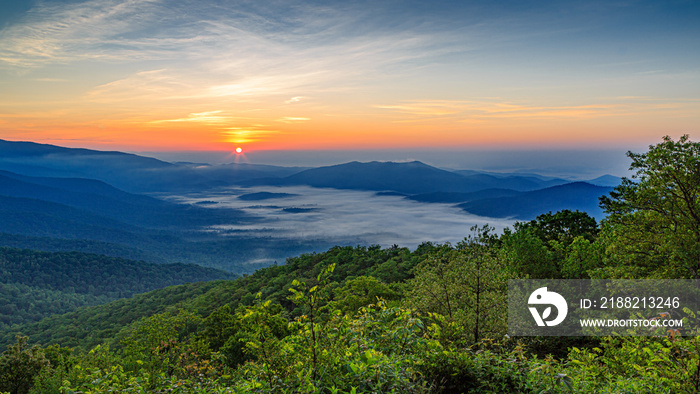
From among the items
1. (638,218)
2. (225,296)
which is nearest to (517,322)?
(638,218)

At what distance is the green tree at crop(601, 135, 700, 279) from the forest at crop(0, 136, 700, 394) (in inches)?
1.9

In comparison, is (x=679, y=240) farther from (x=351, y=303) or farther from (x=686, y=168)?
(x=351, y=303)

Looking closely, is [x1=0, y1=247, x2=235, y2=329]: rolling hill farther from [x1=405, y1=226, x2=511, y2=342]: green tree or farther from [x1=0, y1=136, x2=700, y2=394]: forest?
[x1=405, y1=226, x2=511, y2=342]: green tree

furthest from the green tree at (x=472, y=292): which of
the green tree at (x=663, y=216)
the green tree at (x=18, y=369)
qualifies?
the green tree at (x=18, y=369)

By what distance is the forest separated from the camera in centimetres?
577

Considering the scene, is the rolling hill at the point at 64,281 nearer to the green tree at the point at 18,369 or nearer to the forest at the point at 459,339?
the green tree at the point at 18,369

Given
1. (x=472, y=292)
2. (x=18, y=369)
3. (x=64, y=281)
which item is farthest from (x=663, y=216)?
(x=64, y=281)

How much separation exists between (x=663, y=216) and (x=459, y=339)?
10.5 meters

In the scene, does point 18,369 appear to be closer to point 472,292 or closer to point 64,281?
point 472,292

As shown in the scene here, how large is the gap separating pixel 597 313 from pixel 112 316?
11161cm

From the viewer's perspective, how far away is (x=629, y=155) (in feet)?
53.8

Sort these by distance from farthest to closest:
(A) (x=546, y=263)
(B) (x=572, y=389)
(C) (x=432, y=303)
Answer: (A) (x=546, y=263) → (C) (x=432, y=303) → (B) (x=572, y=389)

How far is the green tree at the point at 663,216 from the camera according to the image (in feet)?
45.5

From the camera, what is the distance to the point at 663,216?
14867mm
